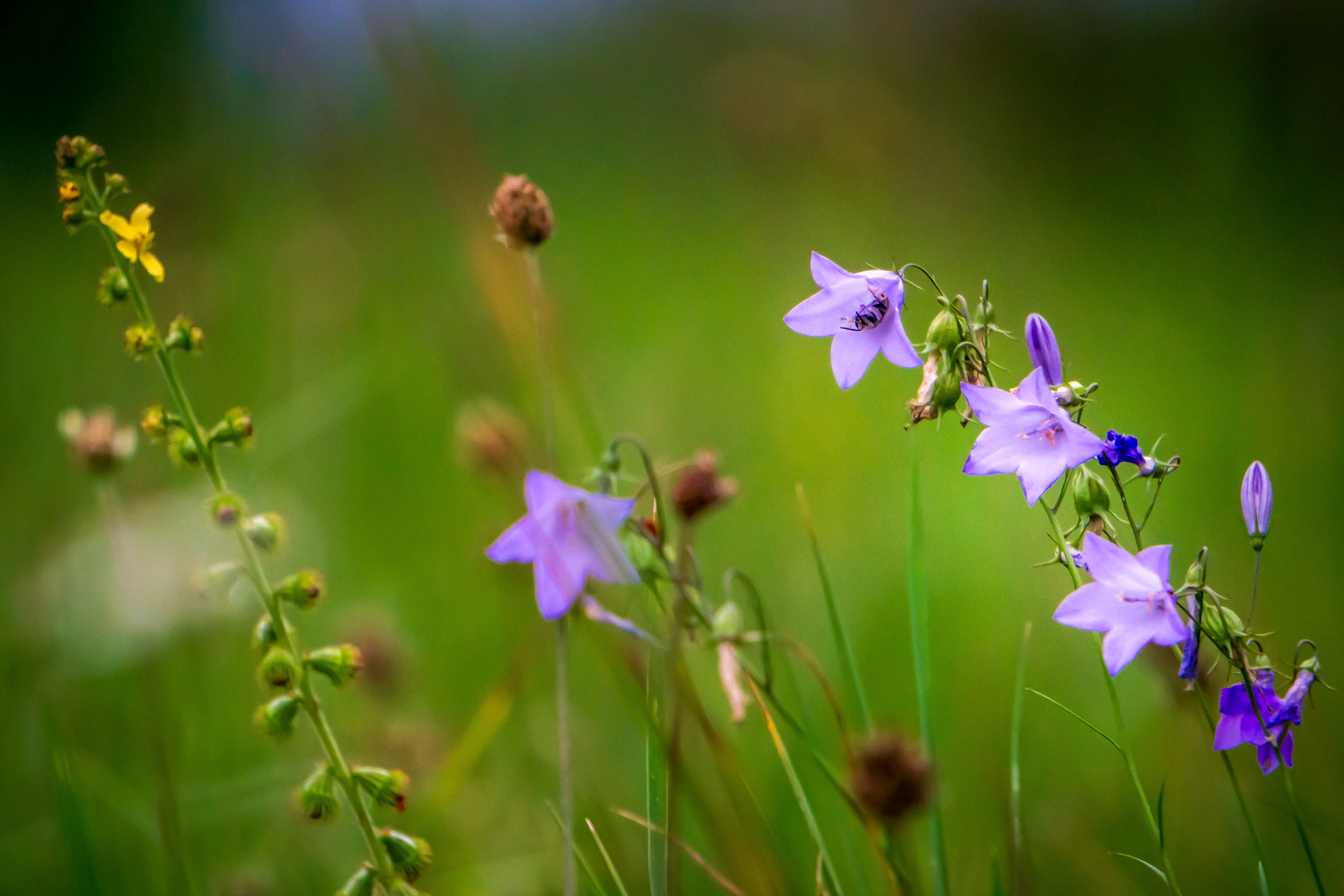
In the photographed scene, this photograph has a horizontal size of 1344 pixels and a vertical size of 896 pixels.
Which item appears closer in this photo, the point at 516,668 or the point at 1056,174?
the point at 516,668

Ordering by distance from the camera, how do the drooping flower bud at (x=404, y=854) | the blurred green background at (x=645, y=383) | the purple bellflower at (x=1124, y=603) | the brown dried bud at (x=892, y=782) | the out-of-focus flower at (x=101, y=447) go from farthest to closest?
the blurred green background at (x=645, y=383) → the out-of-focus flower at (x=101, y=447) → the drooping flower bud at (x=404, y=854) → the purple bellflower at (x=1124, y=603) → the brown dried bud at (x=892, y=782)

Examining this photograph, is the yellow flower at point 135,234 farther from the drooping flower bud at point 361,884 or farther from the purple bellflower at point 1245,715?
the purple bellflower at point 1245,715

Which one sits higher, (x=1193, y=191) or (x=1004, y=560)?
(x=1193, y=191)

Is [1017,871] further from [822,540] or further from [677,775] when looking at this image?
[822,540]

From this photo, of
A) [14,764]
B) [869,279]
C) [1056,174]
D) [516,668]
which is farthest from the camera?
[1056,174]

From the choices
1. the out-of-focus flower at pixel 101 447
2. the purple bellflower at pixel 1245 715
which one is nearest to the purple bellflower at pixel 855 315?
the purple bellflower at pixel 1245 715

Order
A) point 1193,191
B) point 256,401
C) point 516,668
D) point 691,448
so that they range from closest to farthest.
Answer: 1. point 516,668
2. point 691,448
3. point 256,401
4. point 1193,191

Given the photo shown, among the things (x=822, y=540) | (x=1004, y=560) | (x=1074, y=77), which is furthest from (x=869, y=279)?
(x=1074, y=77)

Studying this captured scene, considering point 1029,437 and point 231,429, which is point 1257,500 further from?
point 231,429

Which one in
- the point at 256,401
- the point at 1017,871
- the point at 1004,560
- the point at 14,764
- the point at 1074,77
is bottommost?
the point at 1004,560
